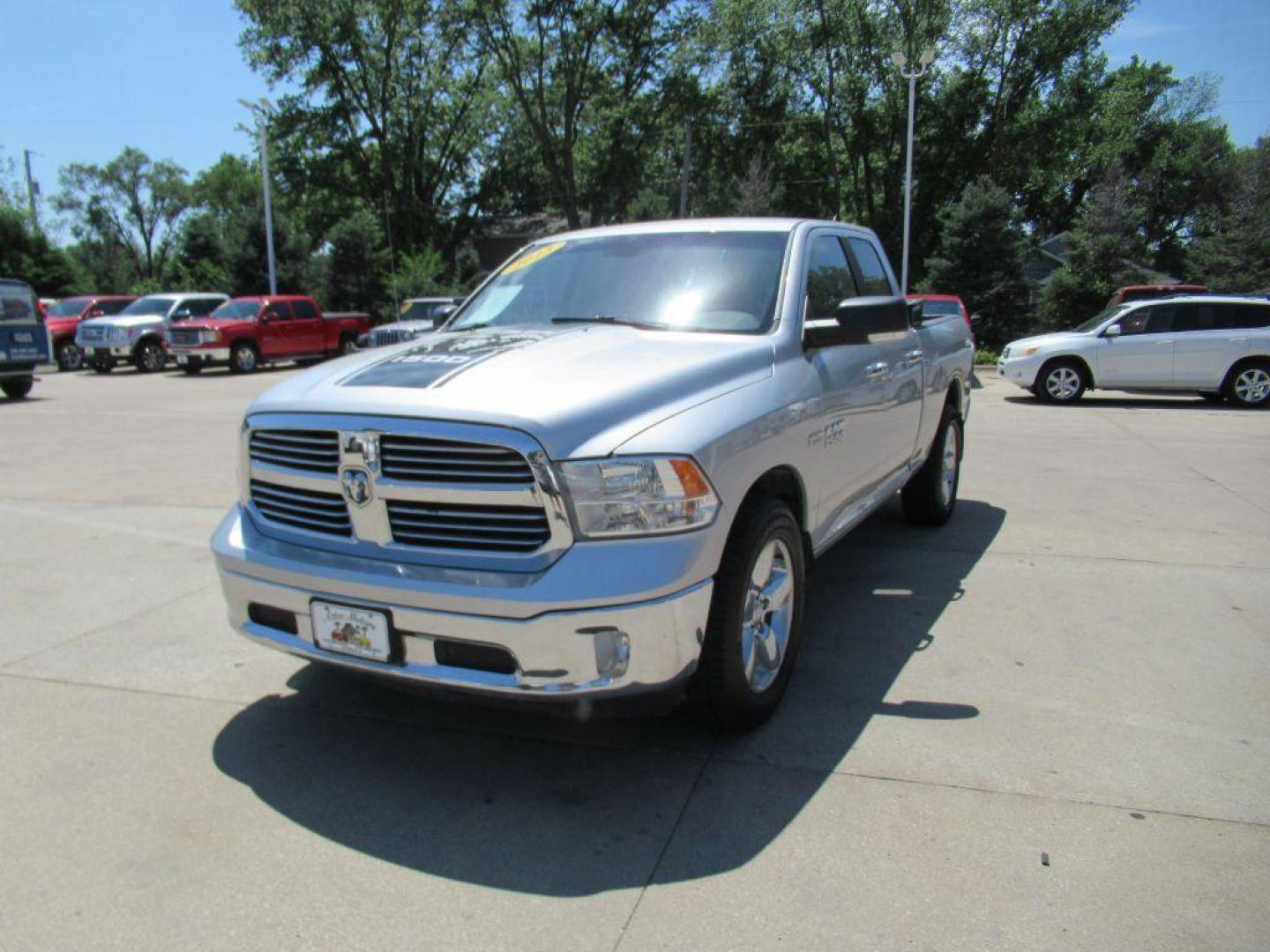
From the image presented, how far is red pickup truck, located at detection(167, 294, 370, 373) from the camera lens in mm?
22531

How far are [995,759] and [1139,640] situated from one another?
162 centimetres

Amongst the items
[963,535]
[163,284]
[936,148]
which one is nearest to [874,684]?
[963,535]

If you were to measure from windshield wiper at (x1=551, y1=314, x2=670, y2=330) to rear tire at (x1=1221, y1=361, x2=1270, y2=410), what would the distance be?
13.9 m

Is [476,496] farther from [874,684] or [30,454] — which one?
[30,454]

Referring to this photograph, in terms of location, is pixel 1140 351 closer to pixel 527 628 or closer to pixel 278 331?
pixel 527 628

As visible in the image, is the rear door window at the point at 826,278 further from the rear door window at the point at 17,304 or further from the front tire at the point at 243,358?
the front tire at the point at 243,358

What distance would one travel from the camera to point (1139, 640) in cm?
456

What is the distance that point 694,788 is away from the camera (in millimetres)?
3250

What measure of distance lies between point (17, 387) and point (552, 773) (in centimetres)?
1829

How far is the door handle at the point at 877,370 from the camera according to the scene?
473 cm

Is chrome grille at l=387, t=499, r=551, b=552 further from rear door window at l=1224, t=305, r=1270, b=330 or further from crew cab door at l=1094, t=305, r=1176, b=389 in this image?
rear door window at l=1224, t=305, r=1270, b=330

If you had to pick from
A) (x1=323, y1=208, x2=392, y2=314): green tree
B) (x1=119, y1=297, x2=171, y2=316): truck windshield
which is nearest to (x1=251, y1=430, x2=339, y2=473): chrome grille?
(x1=119, y1=297, x2=171, y2=316): truck windshield

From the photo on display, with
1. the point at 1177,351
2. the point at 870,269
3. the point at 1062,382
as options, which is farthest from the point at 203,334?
the point at 870,269

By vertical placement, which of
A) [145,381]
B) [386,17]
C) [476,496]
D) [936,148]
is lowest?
[145,381]
